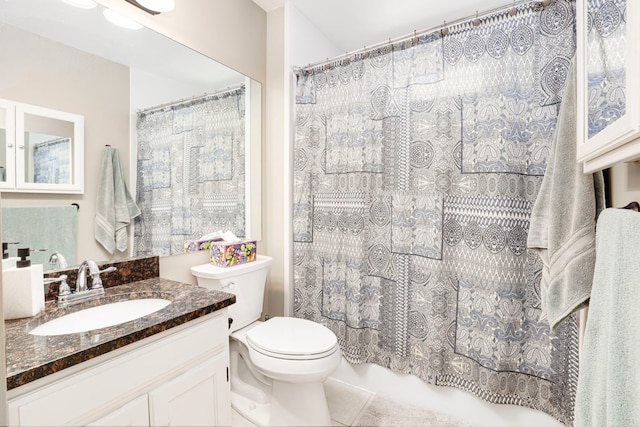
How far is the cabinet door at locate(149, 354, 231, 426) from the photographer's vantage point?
0.89 meters

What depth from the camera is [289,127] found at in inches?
75.6

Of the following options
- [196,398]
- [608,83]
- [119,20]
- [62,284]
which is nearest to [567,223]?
[608,83]

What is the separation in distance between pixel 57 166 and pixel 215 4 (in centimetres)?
122

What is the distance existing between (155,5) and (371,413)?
89.2 inches

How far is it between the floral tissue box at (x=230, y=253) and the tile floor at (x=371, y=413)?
0.80m

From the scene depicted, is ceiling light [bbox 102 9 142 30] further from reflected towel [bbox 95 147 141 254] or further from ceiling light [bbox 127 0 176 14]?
reflected towel [bbox 95 147 141 254]

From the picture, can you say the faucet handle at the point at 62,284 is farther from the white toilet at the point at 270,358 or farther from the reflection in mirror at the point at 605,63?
the reflection in mirror at the point at 605,63

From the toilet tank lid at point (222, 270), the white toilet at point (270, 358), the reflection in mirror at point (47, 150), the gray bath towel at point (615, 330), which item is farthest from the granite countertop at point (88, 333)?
the gray bath towel at point (615, 330)

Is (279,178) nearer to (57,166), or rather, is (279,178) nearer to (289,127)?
(289,127)

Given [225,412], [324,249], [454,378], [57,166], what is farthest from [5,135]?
[454,378]

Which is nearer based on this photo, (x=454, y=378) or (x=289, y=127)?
(x=454, y=378)

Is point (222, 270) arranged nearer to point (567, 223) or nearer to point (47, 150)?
point (47, 150)

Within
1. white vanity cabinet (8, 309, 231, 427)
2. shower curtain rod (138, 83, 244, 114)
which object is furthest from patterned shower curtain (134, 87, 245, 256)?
white vanity cabinet (8, 309, 231, 427)

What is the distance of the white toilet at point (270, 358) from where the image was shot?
1277 mm
